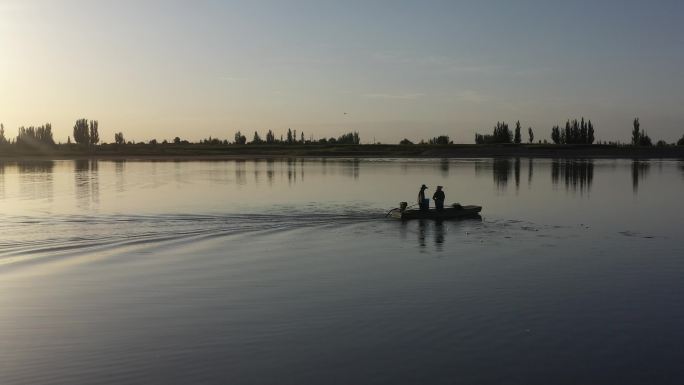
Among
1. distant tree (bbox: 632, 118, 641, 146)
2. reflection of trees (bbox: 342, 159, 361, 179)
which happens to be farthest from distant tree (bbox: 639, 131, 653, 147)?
reflection of trees (bbox: 342, 159, 361, 179)

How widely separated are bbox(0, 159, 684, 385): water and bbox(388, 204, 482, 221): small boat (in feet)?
2.92

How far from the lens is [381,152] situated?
179625 millimetres

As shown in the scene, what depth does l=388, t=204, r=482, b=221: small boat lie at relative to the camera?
3309 cm

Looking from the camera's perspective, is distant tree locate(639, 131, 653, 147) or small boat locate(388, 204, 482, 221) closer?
small boat locate(388, 204, 482, 221)

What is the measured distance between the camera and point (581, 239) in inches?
1073

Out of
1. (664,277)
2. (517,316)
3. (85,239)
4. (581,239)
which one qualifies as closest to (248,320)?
(517,316)

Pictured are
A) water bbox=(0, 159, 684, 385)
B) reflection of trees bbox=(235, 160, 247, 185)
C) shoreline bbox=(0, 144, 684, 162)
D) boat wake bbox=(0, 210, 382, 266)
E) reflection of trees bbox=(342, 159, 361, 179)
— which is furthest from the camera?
shoreline bbox=(0, 144, 684, 162)

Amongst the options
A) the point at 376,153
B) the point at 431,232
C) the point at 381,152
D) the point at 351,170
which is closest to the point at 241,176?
the point at 351,170

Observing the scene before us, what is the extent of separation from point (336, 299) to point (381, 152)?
540 ft

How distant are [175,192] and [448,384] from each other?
43.1 meters

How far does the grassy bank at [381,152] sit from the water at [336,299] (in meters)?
134

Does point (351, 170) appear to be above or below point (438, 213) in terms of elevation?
above

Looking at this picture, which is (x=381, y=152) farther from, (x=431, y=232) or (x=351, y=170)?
(x=431, y=232)

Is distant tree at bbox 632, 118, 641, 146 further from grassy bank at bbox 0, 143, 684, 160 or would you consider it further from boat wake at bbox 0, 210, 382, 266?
boat wake at bbox 0, 210, 382, 266
